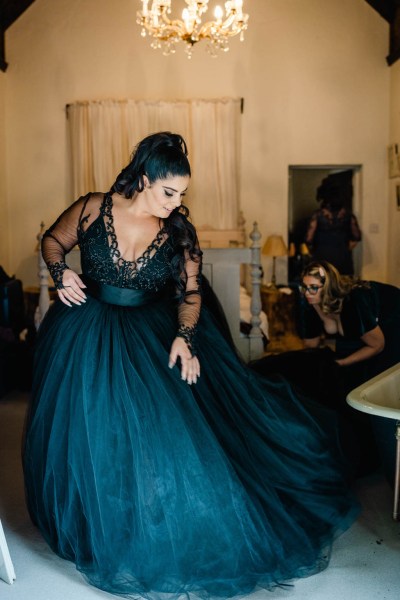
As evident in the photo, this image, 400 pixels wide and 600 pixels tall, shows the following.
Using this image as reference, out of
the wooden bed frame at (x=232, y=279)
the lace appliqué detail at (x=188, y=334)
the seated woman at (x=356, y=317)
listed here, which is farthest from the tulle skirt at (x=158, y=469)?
the wooden bed frame at (x=232, y=279)

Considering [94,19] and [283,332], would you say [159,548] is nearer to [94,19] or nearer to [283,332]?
[283,332]

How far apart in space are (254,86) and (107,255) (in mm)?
5691

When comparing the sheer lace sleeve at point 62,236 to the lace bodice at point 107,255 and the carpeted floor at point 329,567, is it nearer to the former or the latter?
the lace bodice at point 107,255

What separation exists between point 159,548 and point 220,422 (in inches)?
18.8

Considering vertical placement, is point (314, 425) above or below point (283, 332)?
above

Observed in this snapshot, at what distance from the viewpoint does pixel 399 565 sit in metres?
2.31

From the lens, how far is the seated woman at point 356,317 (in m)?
3.40

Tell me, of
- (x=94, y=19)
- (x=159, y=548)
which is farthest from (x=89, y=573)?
(x=94, y=19)

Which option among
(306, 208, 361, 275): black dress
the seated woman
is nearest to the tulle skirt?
the seated woman

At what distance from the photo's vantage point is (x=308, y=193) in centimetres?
756

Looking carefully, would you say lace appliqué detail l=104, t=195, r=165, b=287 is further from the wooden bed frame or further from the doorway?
the doorway

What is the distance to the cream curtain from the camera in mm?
7293

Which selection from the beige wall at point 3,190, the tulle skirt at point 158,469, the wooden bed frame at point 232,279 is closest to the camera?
the tulle skirt at point 158,469

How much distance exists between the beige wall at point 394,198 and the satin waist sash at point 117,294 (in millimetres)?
5375
